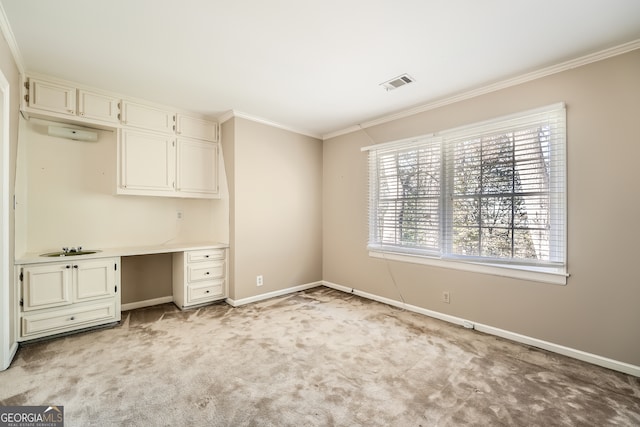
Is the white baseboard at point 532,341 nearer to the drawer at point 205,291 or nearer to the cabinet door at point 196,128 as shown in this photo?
the drawer at point 205,291

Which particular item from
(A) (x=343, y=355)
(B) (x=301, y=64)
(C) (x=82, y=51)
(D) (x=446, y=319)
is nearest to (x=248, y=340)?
(A) (x=343, y=355)

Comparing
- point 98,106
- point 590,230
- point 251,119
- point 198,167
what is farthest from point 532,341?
point 98,106

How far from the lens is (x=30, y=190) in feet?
9.40

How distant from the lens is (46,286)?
A: 2570 millimetres

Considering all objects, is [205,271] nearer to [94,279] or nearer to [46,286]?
[94,279]

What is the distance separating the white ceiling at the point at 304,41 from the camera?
1.81 meters

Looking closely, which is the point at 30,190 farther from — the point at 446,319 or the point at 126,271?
the point at 446,319

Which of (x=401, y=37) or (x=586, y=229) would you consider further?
(x=586, y=229)

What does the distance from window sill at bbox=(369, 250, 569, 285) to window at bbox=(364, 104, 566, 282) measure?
0.06 ft

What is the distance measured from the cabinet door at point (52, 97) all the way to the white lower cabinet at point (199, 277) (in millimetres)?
1926

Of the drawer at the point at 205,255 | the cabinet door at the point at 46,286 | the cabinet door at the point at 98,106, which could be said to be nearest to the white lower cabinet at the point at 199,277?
the drawer at the point at 205,255

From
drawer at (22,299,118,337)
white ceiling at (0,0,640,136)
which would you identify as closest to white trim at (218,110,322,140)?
white ceiling at (0,0,640,136)

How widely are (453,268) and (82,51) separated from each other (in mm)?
4107

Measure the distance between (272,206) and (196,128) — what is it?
4.82 feet
